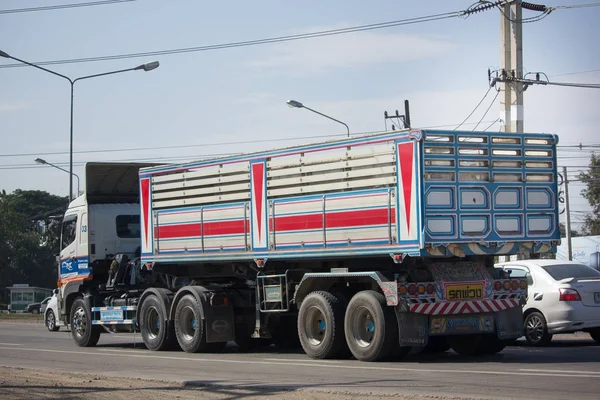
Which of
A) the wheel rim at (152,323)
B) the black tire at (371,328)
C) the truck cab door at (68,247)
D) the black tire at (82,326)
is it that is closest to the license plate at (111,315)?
the black tire at (82,326)

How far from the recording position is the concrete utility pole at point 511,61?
30.5 meters

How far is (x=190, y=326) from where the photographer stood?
1958cm

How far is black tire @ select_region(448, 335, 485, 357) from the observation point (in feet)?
55.6

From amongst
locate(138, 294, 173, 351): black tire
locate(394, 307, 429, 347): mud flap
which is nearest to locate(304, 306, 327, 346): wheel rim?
locate(394, 307, 429, 347): mud flap

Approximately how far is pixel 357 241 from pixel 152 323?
623cm

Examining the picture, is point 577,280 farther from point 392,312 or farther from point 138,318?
point 138,318

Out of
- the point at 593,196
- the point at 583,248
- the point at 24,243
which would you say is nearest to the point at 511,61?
the point at 583,248

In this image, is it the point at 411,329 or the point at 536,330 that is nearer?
the point at 411,329

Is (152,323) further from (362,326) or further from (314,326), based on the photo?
(362,326)

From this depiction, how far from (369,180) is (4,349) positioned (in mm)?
10427

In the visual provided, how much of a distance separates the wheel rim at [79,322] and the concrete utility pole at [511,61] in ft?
45.1

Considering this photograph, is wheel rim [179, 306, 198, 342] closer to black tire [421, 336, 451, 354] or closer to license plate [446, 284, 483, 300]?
black tire [421, 336, 451, 354]

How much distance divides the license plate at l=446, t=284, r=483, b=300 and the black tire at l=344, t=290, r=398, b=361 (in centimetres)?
93

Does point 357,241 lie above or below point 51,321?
above
